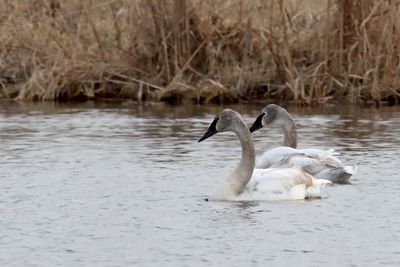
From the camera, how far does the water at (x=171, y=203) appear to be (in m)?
8.20

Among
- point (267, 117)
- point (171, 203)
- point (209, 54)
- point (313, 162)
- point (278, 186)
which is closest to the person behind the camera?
point (171, 203)

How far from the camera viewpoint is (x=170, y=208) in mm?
9836

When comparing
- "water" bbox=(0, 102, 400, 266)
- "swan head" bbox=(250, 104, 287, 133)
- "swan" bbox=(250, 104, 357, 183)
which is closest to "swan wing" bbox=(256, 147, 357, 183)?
"swan" bbox=(250, 104, 357, 183)

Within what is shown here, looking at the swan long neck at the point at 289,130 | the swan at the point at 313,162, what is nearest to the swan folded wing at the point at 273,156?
the swan at the point at 313,162

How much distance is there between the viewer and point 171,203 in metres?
10.1

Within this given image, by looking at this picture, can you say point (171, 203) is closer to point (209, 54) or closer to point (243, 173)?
point (243, 173)

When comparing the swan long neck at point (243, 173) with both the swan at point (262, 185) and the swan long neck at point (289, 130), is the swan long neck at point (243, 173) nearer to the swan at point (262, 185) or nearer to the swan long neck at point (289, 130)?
the swan at point (262, 185)

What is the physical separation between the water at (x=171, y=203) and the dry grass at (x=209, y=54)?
166cm

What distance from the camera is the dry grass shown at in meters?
17.6

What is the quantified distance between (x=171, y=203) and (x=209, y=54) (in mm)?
8549

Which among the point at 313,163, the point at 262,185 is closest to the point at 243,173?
the point at 262,185

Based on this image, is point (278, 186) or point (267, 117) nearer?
point (278, 186)

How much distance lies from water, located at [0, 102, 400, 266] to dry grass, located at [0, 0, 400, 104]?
1.66 m

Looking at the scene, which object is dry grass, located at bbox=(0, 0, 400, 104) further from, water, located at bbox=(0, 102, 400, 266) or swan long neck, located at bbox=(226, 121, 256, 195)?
swan long neck, located at bbox=(226, 121, 256, 195)
